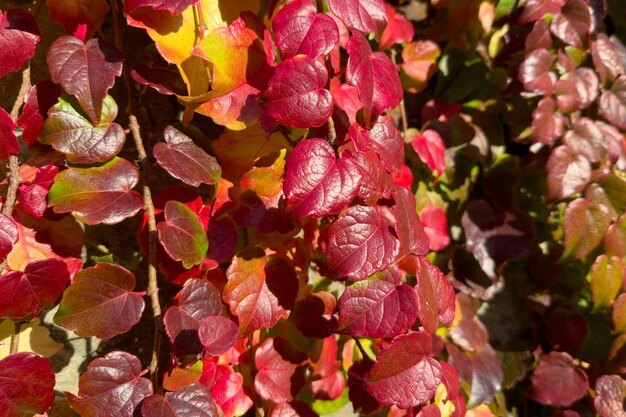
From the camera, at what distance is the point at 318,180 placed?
2.19 feet

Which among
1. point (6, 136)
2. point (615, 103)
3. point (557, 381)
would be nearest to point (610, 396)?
point (557, 381)

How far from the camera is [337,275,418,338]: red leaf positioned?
A: 2.41 ft

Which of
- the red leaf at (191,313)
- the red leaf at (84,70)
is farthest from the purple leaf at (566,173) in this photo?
the red leaf at (84,70)

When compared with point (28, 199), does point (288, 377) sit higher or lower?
lower

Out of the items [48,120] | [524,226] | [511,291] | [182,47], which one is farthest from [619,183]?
[48,120]

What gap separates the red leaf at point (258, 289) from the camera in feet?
2.59

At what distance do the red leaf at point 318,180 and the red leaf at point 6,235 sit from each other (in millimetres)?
320

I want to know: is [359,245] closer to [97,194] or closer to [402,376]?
[402,376]

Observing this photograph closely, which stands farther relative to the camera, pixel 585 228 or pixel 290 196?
pixel 585 228

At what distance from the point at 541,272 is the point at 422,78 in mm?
502

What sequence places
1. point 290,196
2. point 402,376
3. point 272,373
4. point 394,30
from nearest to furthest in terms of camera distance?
point 290,196
point 402,376
point 272,373
point 394,30

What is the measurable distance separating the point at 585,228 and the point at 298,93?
715 millimetres

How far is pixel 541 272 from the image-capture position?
1.28 metres

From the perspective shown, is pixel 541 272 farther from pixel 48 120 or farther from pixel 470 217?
pixel 48 120
